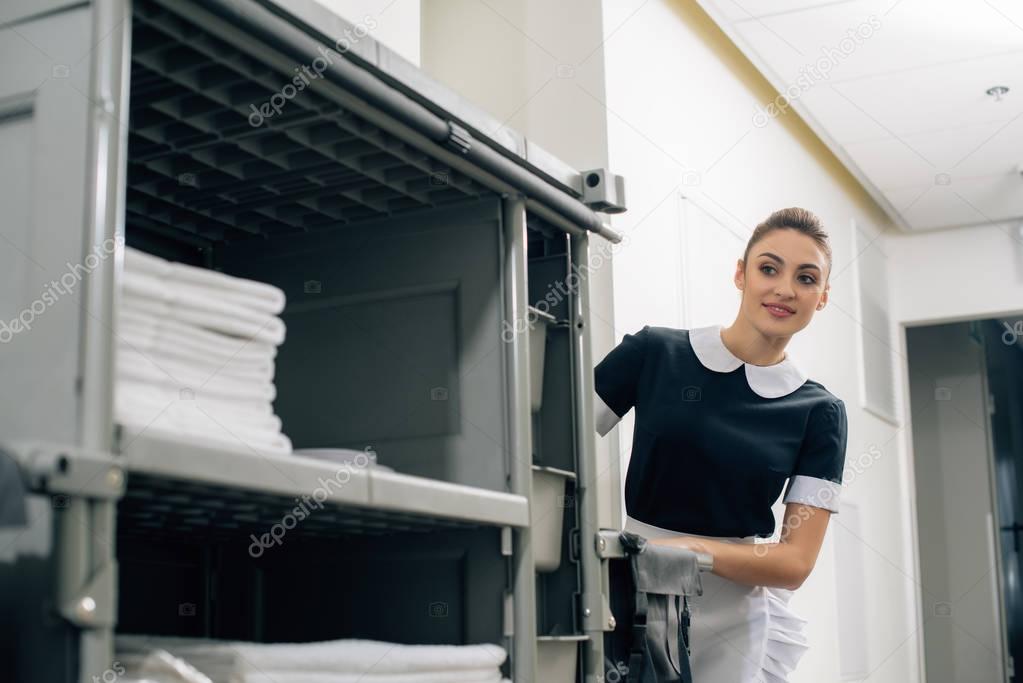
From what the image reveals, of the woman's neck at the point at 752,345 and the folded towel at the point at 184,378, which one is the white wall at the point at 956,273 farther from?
the folded towel at the point at 184,378

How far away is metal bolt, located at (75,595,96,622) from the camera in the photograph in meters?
0.81

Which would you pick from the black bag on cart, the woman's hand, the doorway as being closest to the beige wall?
the woman's hand

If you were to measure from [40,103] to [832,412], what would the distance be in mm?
1546

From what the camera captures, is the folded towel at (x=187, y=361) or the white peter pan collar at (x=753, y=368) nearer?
the folded towel at (x=187, y=361)

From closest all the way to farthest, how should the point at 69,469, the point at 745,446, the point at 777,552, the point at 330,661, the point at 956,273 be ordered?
the point at 69,469 < the point at 330,661 < the point at 777,552 < the point at 745,446 < the point at 956,273

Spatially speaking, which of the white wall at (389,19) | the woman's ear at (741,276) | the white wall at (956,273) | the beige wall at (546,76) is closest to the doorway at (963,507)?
the white wall at (956,273)

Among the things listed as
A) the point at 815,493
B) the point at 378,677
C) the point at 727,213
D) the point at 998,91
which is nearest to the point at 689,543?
the point at 815,493

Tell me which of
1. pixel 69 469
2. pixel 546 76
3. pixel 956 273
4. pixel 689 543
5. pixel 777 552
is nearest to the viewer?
pixel 69 469

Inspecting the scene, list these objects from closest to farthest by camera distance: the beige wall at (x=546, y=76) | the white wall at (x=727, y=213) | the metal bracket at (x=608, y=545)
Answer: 1. the metal bracket at (x=608, y=545)
2. the beige wall at (x=546, y=76)
3. the white wall at (x=727, y=213)

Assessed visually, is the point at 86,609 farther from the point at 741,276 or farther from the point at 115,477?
the point at 741,276

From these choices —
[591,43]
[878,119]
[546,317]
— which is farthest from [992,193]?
[546,317]

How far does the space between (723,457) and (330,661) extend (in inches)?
41.0

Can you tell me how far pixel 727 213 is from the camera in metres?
3.46

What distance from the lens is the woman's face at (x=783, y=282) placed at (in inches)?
83.3
